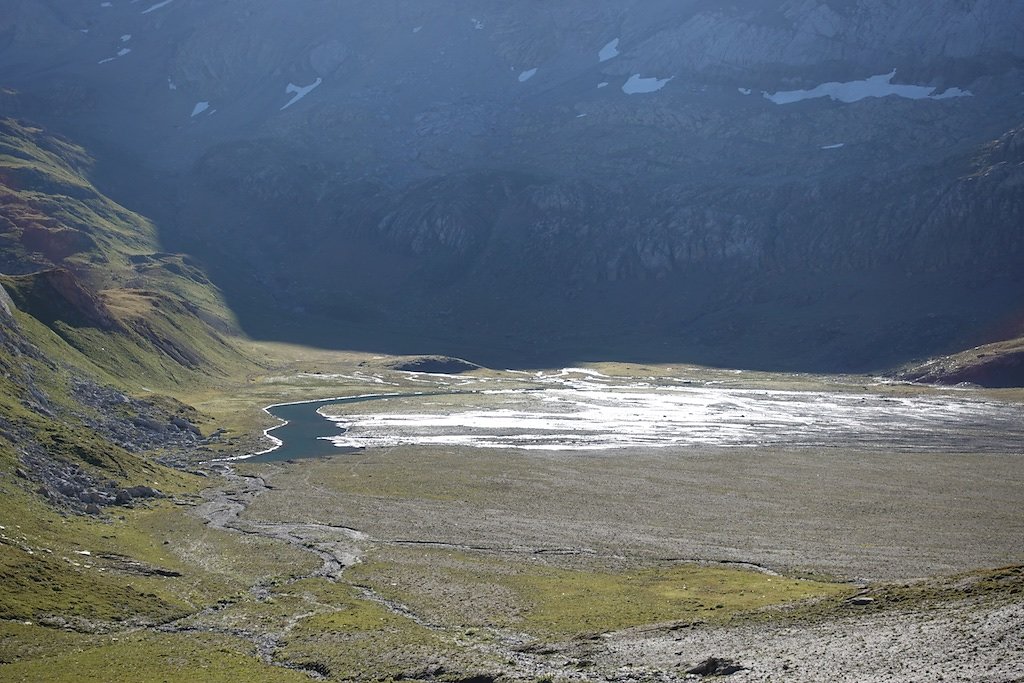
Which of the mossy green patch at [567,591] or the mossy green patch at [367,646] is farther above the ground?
the mossy green patch at [367,646]

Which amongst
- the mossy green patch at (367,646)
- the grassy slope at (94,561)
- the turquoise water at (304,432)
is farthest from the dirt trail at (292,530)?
the turquoise water at (304,432)

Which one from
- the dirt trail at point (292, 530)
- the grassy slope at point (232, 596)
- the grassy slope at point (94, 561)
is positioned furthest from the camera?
the dirt trail at point (292, 530)

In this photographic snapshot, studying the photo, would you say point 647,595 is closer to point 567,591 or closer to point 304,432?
point 567,591

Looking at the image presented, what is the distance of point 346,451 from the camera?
368 feet

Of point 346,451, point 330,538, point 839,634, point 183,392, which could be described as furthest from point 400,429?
point 839,634

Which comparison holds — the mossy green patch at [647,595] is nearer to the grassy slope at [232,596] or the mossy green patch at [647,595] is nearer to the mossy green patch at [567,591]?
the mossy green patch at [567,591]

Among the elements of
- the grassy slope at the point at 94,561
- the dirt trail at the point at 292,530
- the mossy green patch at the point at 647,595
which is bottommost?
the mossy green patch at the point at 647,595

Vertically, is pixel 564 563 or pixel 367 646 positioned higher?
pixel 367 646

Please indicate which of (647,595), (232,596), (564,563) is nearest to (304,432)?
(564,563)

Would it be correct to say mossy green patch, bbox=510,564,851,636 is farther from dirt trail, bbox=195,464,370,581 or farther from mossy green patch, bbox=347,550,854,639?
dirt trail, bbox=195,464,370,581

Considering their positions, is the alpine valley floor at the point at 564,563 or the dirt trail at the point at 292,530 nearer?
the alpine valley floor at the point at 564,563

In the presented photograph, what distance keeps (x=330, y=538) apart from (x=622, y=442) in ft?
186

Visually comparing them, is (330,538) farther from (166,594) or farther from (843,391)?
(843,391)

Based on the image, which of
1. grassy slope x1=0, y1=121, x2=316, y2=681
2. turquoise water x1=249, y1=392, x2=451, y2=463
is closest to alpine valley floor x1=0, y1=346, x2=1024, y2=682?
grassy slope x1=0, y1=121, x2=316, y2=681
